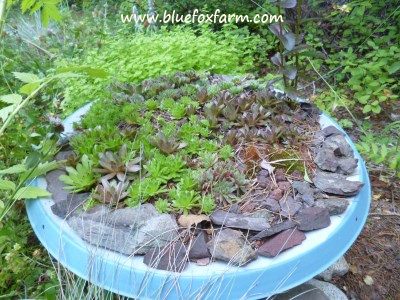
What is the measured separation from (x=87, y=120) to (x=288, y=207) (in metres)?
1.05

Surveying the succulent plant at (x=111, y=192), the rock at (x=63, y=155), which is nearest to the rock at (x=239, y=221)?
the succulent plant at (x=111, y=192)

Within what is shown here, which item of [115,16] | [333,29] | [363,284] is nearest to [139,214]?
[363,284]

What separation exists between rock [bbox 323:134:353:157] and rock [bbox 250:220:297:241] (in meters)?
0.54

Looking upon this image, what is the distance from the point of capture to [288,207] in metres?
1.64

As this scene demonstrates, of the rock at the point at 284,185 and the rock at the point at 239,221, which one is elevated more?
the rock at the point at 239,221

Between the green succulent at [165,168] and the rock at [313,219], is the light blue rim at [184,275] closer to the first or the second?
the rock at [313,219]

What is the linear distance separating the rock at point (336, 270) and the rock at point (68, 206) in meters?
1.25

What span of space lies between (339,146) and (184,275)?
38.5 inches

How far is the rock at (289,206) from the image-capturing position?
161 centimetres

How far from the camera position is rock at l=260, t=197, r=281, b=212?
5.38 feet

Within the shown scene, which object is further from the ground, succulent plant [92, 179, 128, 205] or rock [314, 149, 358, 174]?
succulent plant [92, 179, 128, 205]

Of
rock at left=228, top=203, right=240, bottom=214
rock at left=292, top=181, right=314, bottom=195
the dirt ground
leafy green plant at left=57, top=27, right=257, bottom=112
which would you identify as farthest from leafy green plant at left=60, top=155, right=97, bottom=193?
the dirt ground

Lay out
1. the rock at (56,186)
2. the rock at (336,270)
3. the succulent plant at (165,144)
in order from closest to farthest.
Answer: the rock at (56,186), the succulent plant at (165,144), the rock at (336,270)

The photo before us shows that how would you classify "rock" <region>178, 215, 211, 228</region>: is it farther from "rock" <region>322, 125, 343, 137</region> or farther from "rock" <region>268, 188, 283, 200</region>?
"rock" <region>322, 125, 343, 137</region>
